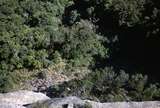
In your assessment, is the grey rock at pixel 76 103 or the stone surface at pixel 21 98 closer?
the grey rock at pixel 76 103

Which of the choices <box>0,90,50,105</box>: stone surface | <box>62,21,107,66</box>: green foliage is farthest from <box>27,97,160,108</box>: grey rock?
<box>62,21,107,66</box>: green foliage

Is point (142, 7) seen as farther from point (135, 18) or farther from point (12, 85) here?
point (12, 85)

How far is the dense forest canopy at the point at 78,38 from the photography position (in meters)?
13.2

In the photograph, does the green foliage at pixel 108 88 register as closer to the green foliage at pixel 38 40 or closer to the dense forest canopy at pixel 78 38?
the dense forest canopy at pixel 78 38

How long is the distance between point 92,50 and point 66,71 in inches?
41.6

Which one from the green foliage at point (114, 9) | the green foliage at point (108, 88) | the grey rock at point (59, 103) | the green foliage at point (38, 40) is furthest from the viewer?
the green foliage at point (114, 9)

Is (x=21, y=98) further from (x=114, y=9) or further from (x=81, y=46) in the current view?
(x=114, y=9)

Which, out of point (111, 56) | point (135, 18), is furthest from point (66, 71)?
point (135, 18)

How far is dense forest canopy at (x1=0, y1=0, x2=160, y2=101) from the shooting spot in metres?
13.2

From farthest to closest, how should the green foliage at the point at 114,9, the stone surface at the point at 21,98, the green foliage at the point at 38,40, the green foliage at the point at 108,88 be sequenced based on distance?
1. the green foliage at the point at 114,9
2. the green foliage at the point at 38,40
3. the green foliage at the point at 108,88
4. the stone surface at the point at 21,98

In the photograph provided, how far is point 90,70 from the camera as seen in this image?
1339 cm

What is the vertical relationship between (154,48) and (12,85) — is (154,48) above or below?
above

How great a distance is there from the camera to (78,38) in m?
13.7

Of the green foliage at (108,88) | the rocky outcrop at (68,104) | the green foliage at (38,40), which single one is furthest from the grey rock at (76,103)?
the green foliage at (38,40)
